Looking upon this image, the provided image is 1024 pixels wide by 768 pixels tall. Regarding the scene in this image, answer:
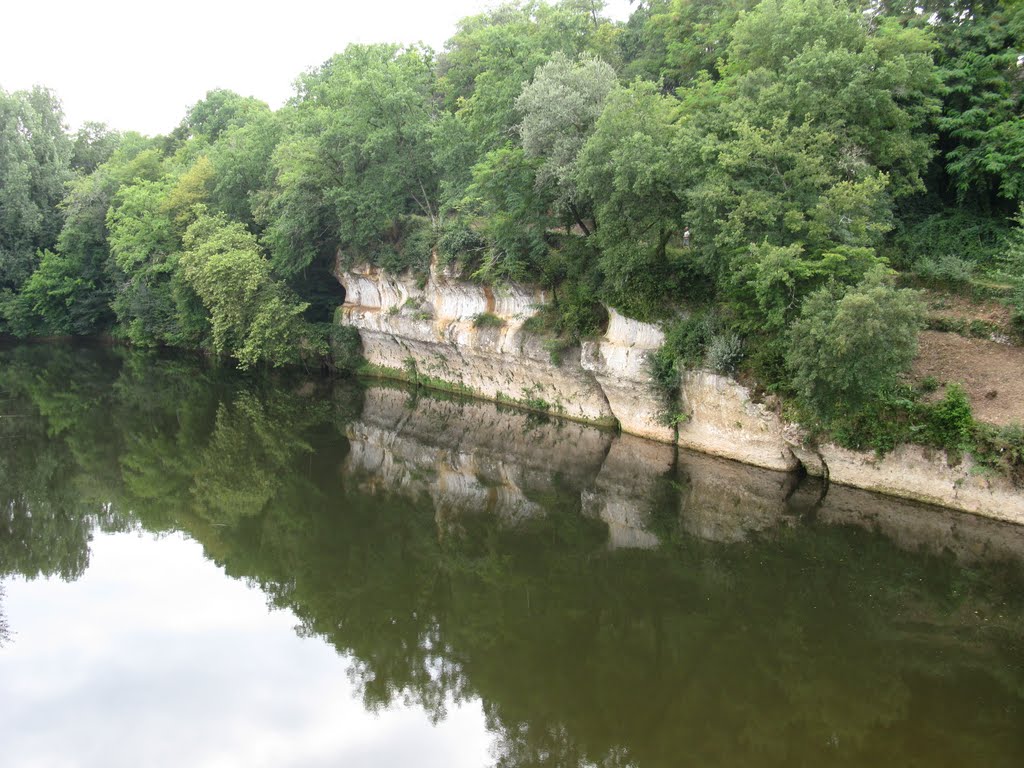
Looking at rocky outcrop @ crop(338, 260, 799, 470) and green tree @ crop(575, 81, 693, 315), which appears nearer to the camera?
green tree @ crop(575, 81, 693, 315)

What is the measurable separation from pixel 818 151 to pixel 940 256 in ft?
20.8

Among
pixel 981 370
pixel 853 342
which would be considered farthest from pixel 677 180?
pixel 981 370

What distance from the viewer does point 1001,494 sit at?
52.6ft

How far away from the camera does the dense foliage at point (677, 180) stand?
1764 centimetres

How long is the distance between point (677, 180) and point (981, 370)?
29.7 feet

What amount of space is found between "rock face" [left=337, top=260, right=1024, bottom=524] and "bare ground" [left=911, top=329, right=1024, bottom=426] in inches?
65.8

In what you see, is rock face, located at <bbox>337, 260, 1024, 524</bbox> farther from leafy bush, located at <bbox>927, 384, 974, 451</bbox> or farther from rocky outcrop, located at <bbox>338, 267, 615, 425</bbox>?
leafy bush, located at <bbox>927, 384, 974, 451</bbox>

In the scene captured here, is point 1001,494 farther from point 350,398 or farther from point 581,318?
point 350,398

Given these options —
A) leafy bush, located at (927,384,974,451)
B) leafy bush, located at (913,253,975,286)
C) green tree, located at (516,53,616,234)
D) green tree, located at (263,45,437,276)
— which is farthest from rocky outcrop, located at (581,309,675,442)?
green tree, located at (263,45,437,276)

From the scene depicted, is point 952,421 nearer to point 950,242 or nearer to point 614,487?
point 950,242

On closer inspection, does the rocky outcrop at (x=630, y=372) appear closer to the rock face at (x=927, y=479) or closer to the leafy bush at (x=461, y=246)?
the rock face at (x=927, y=479)

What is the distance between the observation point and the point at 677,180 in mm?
19703

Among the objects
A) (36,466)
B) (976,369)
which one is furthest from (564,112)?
(36,466)

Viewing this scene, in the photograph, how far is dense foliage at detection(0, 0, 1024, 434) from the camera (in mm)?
17641
